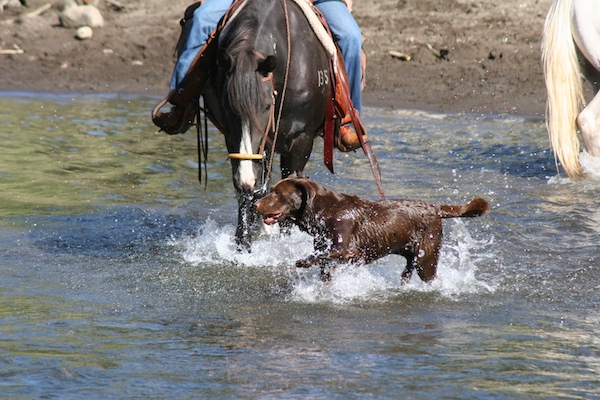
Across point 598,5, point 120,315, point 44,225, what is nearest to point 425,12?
point 598,5

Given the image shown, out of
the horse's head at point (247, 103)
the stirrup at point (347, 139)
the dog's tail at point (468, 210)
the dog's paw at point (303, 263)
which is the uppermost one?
the horse's head at point (247, 103)

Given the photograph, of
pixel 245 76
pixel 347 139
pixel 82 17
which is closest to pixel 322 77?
pixel 347 139

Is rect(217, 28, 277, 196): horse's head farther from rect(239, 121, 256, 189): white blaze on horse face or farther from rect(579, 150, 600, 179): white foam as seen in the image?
rect(579, 150, 600, 179): white foam

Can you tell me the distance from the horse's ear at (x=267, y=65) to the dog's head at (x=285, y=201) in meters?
0.81

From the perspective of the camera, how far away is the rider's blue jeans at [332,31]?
6711mm

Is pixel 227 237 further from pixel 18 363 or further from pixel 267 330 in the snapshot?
pixel 18 363

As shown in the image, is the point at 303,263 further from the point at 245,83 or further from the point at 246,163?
the point at 245,83

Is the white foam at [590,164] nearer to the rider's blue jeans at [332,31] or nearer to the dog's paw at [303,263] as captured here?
the rider's blue jeans at [332,31]

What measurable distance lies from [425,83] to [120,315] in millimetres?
10555

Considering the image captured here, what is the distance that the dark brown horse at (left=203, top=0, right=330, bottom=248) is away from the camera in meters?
5.90

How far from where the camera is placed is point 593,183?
9.34 meters

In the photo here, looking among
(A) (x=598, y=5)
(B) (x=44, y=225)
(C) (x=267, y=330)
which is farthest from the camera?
(A) (x=598, y=5)

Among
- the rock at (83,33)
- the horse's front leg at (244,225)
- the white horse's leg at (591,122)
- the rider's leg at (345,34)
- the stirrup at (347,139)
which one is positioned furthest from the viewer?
the rock at (83,33)

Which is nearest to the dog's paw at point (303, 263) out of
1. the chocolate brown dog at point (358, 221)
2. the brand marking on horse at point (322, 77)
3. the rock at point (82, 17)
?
the chocolate brown dog at point (358, 221)
